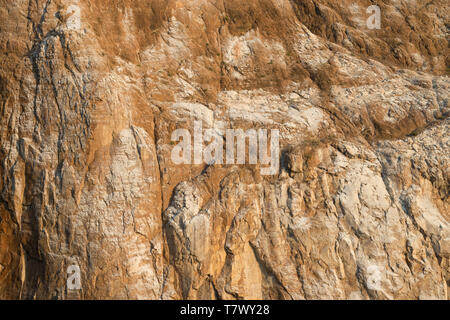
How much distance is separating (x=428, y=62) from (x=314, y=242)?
32.2ft

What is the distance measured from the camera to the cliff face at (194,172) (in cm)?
1345

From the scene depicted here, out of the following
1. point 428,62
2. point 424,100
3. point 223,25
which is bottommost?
point 424,100

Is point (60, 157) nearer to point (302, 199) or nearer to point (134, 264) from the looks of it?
point (134, 264)

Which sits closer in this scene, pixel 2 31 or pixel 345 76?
pixel 2 31

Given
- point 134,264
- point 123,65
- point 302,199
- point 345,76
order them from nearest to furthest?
point 134,264 → point 302,199 → point 123,65 → point 345,76

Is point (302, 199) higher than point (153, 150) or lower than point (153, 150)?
lower

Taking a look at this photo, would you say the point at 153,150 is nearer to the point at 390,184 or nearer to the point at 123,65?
the point at 123,65

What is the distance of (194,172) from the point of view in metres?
14.5

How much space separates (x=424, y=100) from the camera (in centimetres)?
1617

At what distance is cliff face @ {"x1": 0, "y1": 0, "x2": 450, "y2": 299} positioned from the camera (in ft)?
44.1

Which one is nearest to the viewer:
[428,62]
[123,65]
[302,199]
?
[302,199]

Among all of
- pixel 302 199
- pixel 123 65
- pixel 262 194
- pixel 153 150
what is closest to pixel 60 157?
pixel 153 150

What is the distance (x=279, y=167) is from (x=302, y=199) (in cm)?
133

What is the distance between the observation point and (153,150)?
14555 mm
